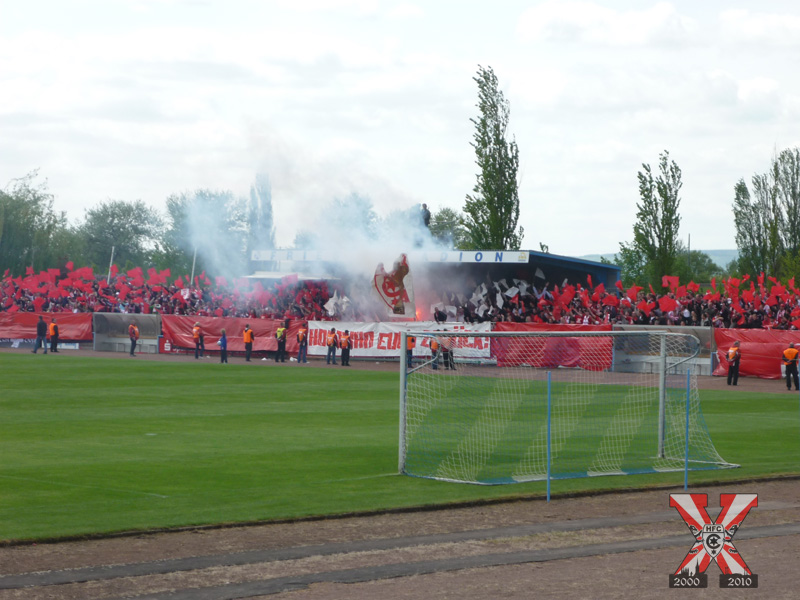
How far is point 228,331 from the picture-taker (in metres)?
46.8

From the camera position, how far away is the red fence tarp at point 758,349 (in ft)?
117

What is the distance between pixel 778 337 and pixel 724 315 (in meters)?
3.60

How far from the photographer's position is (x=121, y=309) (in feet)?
176

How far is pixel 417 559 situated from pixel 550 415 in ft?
21.6

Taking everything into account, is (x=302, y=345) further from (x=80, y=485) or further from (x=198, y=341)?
(x=80, y=485)

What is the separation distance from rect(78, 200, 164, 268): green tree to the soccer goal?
109 m

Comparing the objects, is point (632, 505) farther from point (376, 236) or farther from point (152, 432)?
point (376, 236)

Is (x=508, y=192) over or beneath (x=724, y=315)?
over

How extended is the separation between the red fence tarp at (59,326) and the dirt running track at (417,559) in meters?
40.5

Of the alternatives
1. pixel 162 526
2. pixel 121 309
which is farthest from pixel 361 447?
pixel 121 309

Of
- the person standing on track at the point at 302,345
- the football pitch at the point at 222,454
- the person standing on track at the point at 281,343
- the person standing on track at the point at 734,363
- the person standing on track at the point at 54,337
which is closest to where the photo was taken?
the football pitch at the point at 222,454

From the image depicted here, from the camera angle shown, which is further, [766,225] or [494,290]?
[766,225]

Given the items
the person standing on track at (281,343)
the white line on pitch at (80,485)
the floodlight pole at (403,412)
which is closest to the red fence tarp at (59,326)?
the person standing on track at (281,343)

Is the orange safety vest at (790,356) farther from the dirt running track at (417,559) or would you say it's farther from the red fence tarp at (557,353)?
the dirt running track at (417,559)
